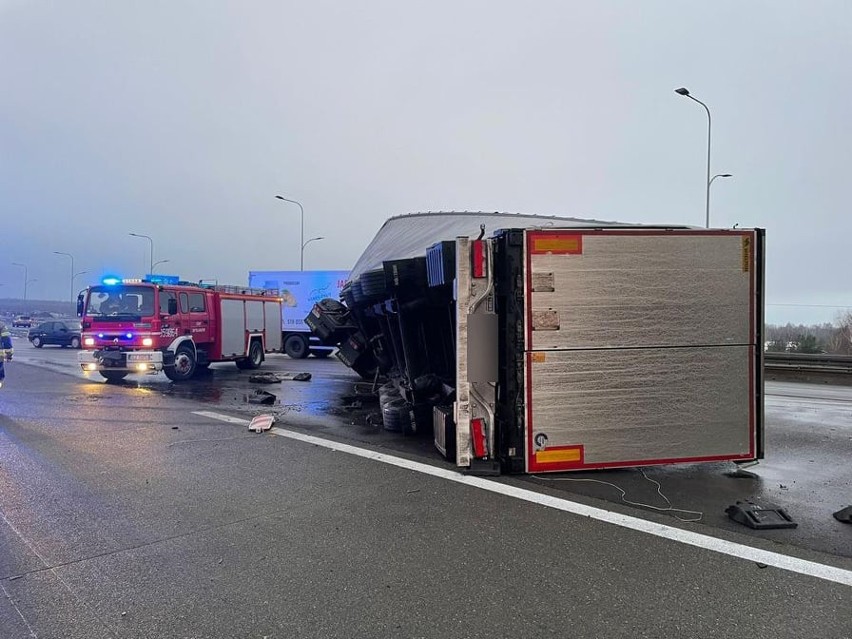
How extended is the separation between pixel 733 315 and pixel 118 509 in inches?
234

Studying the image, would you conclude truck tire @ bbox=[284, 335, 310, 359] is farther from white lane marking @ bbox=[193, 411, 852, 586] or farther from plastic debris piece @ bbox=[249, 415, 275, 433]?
white lane marking @ bbox=[193, 411, 852, 586]

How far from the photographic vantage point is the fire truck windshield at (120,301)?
1350 cm

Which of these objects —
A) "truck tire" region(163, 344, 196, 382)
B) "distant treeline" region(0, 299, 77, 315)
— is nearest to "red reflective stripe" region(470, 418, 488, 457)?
"truck tire" region(163, 344, 196, 382)

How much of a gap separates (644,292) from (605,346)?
2.17ft

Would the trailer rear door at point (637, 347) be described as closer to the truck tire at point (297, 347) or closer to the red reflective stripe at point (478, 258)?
the red reflective stripe at point (478, 258)

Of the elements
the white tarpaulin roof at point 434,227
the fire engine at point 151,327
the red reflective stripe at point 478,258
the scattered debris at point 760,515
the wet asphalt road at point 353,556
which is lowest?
the wet asphalt road at point 353,556

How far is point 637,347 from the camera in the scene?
5.51 metres

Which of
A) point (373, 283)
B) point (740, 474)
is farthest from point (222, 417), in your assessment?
point (740, 474)

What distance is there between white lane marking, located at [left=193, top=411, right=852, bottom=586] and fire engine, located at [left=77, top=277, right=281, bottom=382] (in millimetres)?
8837

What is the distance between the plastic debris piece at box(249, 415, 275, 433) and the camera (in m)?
7.89

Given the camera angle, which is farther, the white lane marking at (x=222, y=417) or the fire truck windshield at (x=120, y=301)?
the fire truck windshield at (x=120, y=301)

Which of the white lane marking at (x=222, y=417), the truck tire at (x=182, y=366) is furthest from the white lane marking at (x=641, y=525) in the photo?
the truck tire at (x=182, y=366)

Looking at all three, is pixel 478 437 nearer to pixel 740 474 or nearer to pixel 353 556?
pixel 353 556

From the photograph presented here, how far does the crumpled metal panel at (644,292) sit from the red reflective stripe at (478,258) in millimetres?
515
